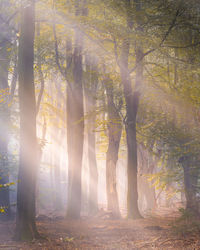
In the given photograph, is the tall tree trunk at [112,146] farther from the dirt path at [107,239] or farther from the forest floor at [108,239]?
the forest floor at [108,239]

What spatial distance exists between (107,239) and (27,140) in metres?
4.12

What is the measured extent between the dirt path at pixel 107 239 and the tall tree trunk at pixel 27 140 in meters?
0.63

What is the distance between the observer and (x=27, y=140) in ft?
29.7

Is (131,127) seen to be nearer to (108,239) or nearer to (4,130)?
(108,239)

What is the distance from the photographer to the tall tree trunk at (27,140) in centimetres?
873

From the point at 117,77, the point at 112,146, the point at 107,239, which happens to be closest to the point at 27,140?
the point at 107,239

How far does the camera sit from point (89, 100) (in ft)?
69.6

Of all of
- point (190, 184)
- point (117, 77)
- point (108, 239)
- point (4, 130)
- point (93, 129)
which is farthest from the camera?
point (93, 129)

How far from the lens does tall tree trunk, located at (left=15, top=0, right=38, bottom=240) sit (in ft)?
28.7

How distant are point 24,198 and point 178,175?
22.2 feet

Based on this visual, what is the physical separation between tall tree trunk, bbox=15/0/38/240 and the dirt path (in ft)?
2.08

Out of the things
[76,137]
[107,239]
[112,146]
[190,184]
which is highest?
[76,137]

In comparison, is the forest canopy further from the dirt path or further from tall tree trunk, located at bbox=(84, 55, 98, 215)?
tall tree trunk, located at bbox=(84, 55, 98, 215)

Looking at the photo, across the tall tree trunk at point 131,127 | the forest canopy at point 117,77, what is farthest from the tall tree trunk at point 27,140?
the tall tree trunk at point 131,127
